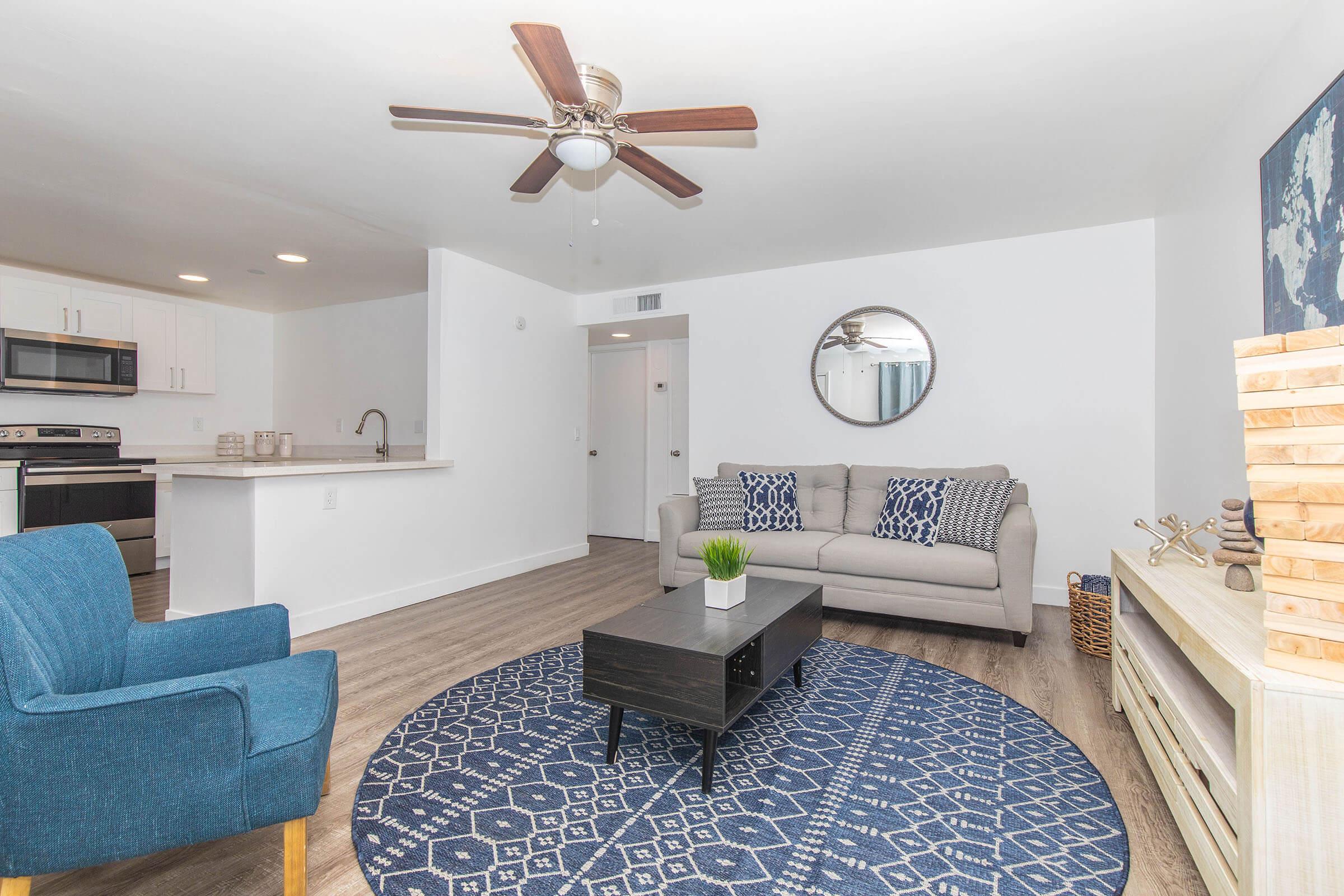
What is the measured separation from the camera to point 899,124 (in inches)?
101

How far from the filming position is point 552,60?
5.57 ft

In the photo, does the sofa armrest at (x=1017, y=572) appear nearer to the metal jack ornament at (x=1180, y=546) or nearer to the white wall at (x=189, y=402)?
the metal jack ornament at (x=1180, y=546)

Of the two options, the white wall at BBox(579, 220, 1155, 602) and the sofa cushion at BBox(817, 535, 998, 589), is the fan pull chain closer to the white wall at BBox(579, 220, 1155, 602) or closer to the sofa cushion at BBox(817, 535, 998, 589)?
the white wall at BBox(579, 220, 1155, 602)

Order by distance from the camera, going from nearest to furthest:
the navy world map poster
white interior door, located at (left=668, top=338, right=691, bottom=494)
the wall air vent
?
1. the navy world map poster
2. the wall air vent
3. white interior door, located at (left=668, top=338, right=691, bottom=494)

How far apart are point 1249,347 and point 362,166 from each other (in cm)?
341

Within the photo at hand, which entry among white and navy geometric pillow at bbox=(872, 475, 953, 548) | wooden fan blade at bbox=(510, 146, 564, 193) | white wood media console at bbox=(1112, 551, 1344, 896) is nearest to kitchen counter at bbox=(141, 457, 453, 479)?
wooden fan blade at bbox=(510, 146, 564, 193)

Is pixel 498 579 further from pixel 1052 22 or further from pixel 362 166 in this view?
pixel 1052 22

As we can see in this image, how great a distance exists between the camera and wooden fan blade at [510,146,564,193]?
2.28 m

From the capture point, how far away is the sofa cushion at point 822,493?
421 centimetres

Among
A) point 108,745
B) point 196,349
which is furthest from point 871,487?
point 196,349

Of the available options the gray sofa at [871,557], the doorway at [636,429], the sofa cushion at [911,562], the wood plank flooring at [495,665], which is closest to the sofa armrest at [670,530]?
the gray sofa at [871,557]

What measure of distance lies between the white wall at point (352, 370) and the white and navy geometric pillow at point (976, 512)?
4288mm

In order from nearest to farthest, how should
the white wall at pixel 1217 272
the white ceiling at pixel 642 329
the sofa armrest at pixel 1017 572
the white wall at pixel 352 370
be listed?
the white wall at pixel 1217 272, the sofa armrest at pixel 1017 572, the white ceiling at pixel 642 329, the white wall at pixel 352 370

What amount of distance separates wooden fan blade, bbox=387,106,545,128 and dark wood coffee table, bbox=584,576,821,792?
67.0 inches
